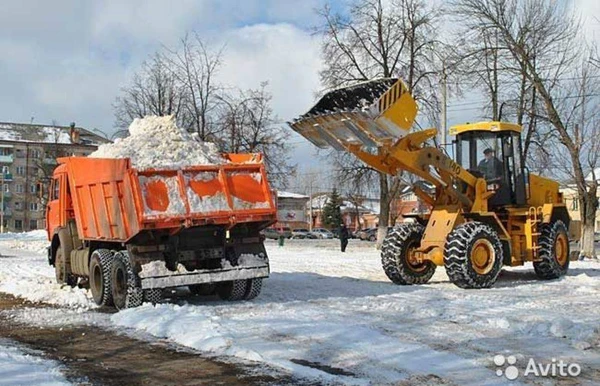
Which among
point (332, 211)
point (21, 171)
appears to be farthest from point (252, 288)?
point (21, 171)

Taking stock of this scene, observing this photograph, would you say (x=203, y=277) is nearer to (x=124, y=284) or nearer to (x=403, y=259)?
(x=124, y=284)

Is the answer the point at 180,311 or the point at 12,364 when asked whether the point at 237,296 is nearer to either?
the point at 180,311

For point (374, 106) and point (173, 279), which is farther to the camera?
point (374, 106)

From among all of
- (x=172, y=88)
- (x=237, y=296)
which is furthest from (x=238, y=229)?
(x=172, y=88)

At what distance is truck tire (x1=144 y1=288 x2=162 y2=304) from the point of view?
39.5 feet

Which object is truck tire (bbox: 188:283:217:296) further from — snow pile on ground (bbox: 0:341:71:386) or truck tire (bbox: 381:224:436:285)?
snow pile on ground (bbox: 0:341:71:386)

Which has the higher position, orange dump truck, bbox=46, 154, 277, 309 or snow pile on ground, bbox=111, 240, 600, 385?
orange dump truck, bbox=46, 154, 277, 309

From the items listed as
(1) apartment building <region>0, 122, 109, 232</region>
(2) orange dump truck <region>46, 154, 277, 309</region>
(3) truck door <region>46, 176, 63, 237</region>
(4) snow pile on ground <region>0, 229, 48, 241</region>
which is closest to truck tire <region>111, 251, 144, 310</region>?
(2) orange dump truck <region>46, 154, 277, 309</region>

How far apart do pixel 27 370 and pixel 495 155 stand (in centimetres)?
1121

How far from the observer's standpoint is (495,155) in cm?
1608

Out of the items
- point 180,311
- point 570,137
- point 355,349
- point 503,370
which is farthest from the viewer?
point 570,137

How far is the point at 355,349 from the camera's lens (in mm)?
8398

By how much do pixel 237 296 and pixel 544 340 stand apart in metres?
5.79

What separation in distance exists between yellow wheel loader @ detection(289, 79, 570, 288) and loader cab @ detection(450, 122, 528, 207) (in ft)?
0.07
